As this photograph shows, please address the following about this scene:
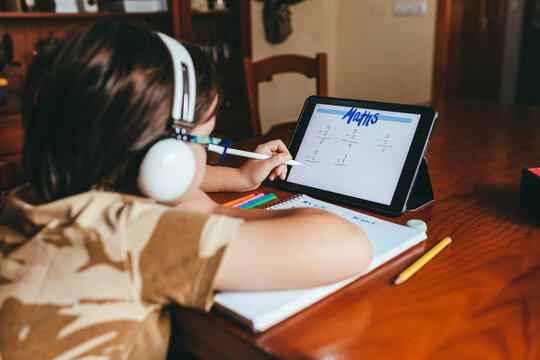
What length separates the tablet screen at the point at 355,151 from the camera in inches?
32.4

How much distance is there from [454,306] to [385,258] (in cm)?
12

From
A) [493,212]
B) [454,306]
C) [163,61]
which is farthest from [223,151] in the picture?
[493,212]

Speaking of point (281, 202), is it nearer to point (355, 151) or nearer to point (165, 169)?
point (355, 151)

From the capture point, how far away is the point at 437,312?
529 mm

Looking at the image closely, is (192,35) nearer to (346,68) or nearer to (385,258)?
(346,68)

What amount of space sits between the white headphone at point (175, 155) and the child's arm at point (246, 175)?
33 cm

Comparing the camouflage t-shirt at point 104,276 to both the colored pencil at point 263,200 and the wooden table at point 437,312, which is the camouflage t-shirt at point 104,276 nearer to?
the wooden table at point 437,312

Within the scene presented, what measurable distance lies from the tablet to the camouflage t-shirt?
37cm

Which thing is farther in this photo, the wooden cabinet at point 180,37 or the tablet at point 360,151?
the wooden cabinet at point 180,37

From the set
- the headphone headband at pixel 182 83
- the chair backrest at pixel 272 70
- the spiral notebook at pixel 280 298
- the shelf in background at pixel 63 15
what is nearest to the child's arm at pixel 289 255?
the spiral notebook at pixel 280 298

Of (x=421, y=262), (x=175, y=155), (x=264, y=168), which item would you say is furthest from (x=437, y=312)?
(x=264, y=168)

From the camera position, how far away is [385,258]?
0.64 meters

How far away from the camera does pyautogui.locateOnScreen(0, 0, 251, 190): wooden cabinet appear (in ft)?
6.75

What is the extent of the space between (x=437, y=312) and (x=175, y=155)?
1.17ft
